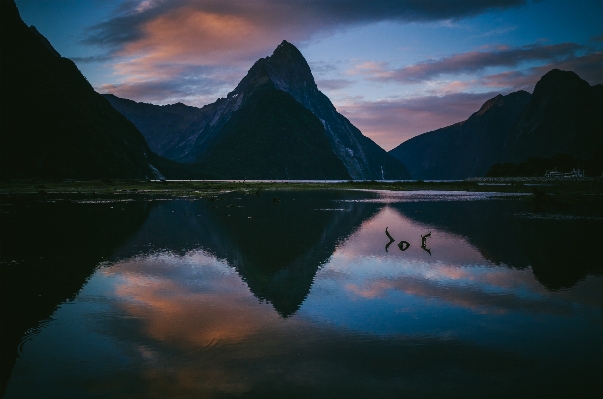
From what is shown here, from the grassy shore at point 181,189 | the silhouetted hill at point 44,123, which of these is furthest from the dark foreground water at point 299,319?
the silhouetted hill at point 44,123

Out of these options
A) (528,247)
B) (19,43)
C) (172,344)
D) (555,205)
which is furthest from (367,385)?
(19,43)

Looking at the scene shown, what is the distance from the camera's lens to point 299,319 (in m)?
12.6

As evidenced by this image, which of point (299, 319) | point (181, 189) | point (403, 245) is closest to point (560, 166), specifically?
point (181, 189)

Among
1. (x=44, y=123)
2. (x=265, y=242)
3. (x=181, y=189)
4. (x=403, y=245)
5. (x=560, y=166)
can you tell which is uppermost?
(x=44, y=123)

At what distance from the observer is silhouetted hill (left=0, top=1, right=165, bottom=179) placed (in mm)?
151500

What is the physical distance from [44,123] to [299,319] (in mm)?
182430

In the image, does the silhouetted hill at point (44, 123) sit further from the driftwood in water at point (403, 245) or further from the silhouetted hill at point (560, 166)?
the silhouetted hill at point (560, 166)

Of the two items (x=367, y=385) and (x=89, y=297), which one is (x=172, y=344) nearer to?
(x=367, y=385)

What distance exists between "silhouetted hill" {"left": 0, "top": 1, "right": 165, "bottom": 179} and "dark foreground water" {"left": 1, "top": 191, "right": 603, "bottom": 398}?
139 metres

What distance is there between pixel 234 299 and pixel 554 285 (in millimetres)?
12176

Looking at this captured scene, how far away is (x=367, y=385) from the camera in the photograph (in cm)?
859

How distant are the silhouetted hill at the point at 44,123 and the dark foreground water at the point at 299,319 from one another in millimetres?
139265

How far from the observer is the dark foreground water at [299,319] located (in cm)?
878

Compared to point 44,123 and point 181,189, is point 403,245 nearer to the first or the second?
point 181,189
